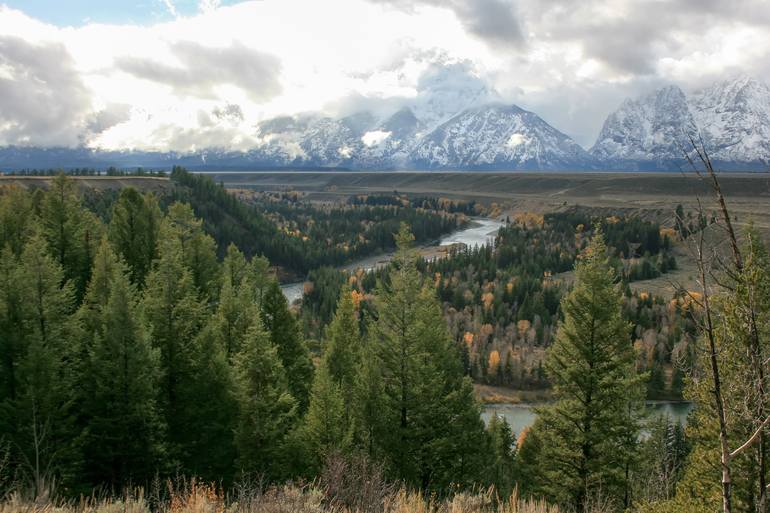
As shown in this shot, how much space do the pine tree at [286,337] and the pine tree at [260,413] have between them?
10.9 meters

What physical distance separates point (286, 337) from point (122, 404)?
14854 millimetres

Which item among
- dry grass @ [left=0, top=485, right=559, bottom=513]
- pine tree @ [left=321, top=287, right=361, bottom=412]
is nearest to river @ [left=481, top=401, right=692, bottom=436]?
pine tree @ [left=321, top=287, right=361, bottom=412]

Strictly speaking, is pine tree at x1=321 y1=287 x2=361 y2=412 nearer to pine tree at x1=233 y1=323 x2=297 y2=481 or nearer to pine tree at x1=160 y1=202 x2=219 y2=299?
pine tree at x1=233 y1=323 x2=297 y2=481

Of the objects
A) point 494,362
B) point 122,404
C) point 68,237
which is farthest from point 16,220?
point 494,362

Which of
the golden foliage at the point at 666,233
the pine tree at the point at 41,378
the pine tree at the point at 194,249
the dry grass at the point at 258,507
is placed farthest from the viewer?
the golden foliage at the point at 666,233

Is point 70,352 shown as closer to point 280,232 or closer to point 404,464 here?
point 404,464

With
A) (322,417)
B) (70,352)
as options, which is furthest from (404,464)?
(70,352)

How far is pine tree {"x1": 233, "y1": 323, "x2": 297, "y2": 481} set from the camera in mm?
22797

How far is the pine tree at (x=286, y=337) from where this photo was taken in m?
35.9

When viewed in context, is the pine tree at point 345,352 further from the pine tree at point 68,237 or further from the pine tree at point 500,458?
the pine tree at point 68,237

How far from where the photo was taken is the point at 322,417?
922 inches

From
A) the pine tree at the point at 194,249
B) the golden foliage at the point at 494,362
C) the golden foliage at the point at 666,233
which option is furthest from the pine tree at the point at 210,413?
the golden foliage at the point at 666,233

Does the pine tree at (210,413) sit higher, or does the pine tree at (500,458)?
the pine tree at (210,413)

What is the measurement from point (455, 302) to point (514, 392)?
36.0m
